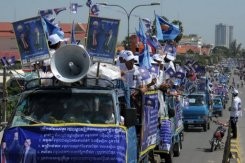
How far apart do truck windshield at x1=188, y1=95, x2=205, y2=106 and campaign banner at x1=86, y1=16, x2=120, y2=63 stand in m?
22.0

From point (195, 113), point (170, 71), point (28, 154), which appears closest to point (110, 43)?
point (28, 154)

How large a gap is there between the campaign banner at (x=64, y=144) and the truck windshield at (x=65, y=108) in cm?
A: 31

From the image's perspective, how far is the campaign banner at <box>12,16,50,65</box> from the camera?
8.73m

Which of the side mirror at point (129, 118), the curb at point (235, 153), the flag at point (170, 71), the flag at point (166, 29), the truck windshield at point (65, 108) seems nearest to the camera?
the truck windshield at point (65, 108)

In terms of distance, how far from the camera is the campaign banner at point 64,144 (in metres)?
7.43

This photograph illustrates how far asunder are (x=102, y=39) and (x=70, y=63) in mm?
809

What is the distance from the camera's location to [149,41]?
18.7 meters

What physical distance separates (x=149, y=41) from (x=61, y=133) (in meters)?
11.4

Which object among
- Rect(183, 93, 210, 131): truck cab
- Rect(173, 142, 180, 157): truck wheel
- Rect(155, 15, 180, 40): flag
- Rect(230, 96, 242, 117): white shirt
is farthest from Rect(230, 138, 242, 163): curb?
Rect(183, 93, 210, 131): truck cab

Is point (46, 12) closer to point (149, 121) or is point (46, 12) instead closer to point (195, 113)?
point (149, 121)

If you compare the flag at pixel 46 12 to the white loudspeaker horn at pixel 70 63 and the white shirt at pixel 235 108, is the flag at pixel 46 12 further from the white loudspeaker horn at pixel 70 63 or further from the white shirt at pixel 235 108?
the white shirt at pixel 235 108

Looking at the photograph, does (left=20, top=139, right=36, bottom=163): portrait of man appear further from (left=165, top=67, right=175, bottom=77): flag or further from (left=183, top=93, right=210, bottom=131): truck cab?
(left=183, top=93, right=210, bottom=131): truck cab

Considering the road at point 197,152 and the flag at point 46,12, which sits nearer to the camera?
the flag at point 46,12

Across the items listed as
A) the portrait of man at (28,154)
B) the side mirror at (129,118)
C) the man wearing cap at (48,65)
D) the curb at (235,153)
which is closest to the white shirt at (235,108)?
the curb at (235,153)
